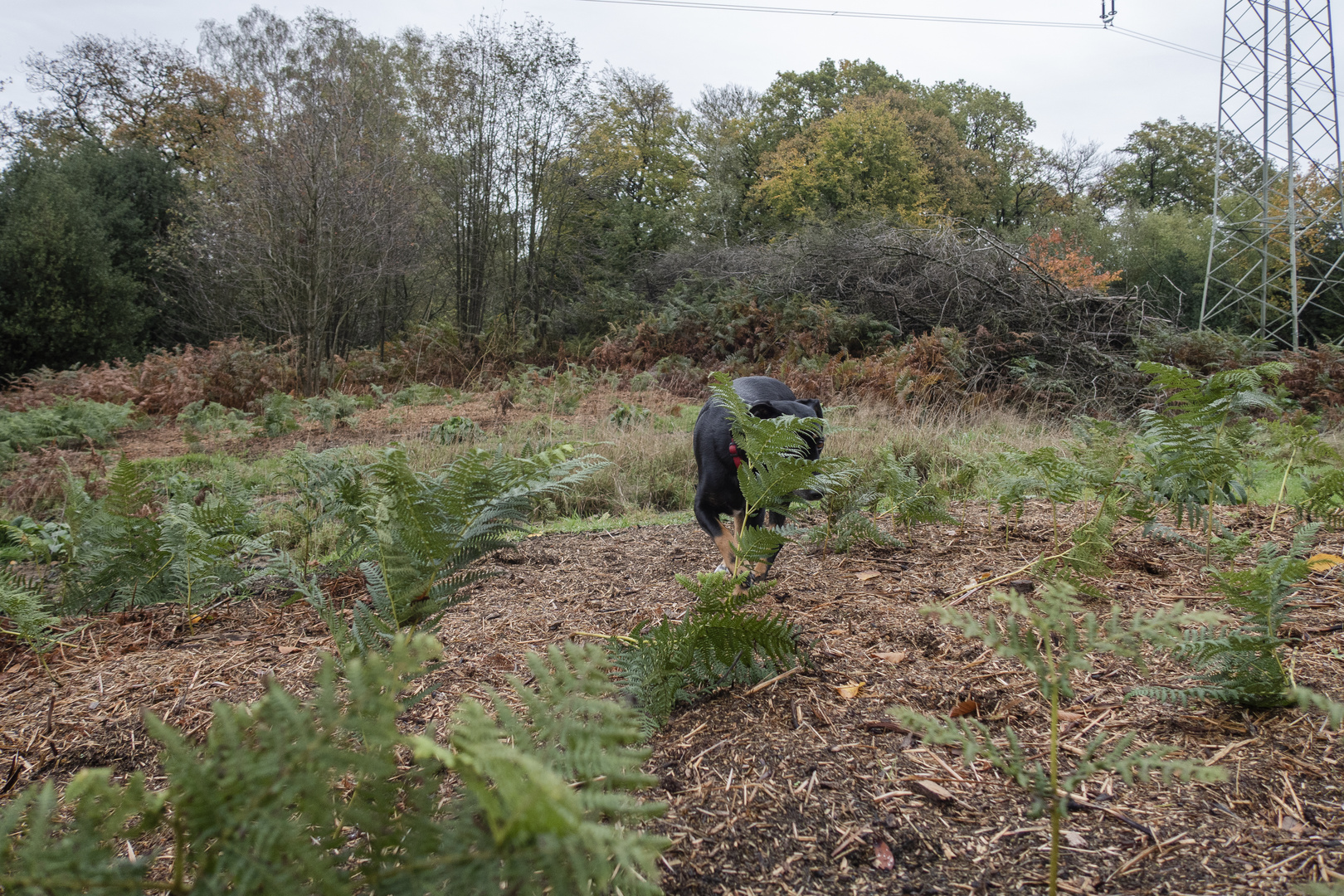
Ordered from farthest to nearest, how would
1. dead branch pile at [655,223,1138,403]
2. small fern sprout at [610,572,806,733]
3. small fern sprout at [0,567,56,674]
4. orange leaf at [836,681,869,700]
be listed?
dead branch pile at [655,223,1138,403] → small fern sprout at [0,567,56,674] → orange leaf at [836,681,869,700] → small fern sprout at [610,572,806,733]

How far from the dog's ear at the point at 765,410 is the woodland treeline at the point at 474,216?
31.2 ft

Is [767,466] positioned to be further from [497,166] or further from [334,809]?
[497,166]

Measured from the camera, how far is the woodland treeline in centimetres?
1210

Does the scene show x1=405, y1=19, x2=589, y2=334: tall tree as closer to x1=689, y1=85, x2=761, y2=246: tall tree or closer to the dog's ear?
x1=689, y1=85, x2=761, y2=246: tall tree

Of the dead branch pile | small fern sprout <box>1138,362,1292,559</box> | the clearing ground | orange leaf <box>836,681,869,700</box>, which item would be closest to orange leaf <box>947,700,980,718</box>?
the clearing ground

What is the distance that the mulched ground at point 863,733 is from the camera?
1.23 meters

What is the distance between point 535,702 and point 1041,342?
11.7 m

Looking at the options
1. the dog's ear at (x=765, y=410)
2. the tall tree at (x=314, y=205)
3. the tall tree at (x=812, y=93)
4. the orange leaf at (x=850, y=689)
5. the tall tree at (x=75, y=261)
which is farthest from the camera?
the tall tree at (x=812, y=93)

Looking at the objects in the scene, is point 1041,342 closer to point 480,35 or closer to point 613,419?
point 613,419

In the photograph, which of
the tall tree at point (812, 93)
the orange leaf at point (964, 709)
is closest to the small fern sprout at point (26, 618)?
the orange leaf at point (964, 709)

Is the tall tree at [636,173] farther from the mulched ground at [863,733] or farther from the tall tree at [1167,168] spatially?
the tall tree at [1167,168]

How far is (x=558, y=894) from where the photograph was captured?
1.92 ft

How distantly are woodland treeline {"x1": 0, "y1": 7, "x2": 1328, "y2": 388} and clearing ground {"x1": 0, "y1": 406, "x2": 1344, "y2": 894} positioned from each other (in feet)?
32.8

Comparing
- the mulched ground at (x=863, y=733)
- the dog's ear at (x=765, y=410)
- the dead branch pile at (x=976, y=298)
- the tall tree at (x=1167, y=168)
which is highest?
the tall tree at (x=1167, y=168)
